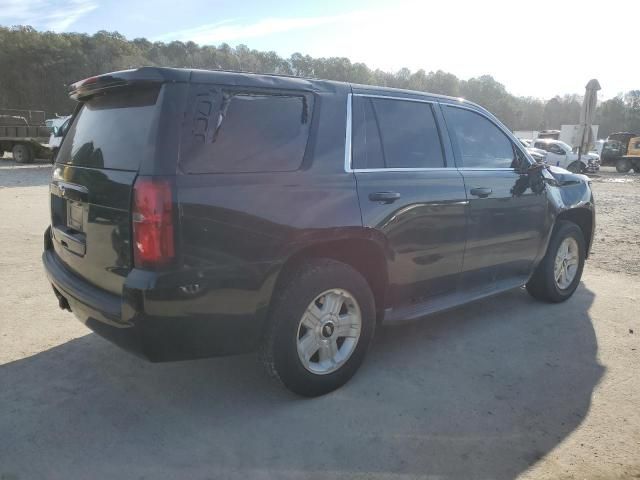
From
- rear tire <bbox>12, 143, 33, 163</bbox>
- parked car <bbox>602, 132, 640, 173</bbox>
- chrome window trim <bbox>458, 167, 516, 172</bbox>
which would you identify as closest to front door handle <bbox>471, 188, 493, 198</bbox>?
chrome window trim <bbox>458, 167, 516, 172</bbox>

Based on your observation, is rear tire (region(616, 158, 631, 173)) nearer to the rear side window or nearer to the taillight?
the rear side window

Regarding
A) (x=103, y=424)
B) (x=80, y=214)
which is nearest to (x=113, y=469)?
(x=103, y=424)

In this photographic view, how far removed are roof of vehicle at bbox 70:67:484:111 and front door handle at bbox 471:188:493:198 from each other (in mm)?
1136

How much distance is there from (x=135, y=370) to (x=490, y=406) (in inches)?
91.8

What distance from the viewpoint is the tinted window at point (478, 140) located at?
13.5 ft

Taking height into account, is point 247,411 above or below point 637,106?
below

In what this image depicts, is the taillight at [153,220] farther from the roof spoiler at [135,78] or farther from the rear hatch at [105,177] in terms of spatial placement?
the roof spoiler at [135,78]

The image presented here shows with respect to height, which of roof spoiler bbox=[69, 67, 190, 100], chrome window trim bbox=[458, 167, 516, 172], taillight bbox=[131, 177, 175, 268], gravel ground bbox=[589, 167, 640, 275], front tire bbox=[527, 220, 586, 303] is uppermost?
roof spoiler bbox=[69, 67, 190, 100]

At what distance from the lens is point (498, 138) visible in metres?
4.52

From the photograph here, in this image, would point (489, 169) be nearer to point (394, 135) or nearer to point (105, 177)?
point (394, 135)

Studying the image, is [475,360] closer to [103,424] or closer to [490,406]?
[490,406]

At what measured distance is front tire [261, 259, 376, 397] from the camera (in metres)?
3.00

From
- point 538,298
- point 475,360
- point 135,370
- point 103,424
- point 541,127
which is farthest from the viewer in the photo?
point 541,127

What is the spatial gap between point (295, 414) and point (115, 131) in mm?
1921
